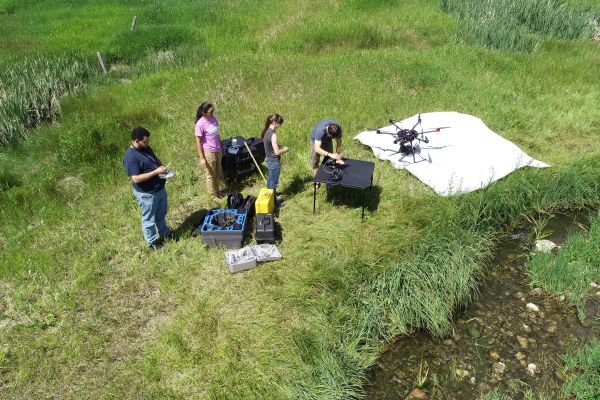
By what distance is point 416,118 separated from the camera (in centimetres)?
890

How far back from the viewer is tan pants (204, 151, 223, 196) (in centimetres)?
669

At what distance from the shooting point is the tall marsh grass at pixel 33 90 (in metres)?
9.01

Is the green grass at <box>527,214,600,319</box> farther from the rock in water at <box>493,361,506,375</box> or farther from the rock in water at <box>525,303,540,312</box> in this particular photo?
the rock in water at <box>493,361,506,375</box>

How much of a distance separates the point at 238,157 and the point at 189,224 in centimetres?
150

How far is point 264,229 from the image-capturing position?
5992mm

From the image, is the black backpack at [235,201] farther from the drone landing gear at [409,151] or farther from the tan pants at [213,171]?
the drone landing gear at [409,151]

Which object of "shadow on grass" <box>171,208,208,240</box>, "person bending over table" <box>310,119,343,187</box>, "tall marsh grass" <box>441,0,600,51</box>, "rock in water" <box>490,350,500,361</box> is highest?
"tall marsh grass" <box>441,0,600,51</box>

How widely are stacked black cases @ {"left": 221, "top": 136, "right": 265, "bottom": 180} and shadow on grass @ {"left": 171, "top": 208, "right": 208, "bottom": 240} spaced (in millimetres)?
856

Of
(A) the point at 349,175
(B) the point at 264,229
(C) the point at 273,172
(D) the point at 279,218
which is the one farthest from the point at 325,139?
(B) the point at 264,229

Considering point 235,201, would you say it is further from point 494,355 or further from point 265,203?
point 494,355

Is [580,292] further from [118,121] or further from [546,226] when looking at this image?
[118,121]

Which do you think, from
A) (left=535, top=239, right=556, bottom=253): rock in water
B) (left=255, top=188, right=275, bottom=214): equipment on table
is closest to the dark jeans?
(left=255, top=188, right=275, bottom=214): equipment on table

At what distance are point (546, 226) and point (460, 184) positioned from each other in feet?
4.88

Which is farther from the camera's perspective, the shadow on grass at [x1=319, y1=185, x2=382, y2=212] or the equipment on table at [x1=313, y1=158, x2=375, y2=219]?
the shadow on grass at [x1=319, y1=185, x2=382, y2=212]
